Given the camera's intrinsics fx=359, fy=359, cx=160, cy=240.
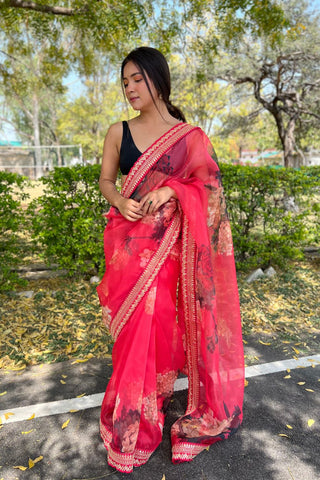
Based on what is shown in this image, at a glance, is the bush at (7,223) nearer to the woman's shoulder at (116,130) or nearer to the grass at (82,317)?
the grass at (82,317)

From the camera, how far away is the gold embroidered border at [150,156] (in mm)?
2066

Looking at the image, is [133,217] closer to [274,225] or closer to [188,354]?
[188,354]

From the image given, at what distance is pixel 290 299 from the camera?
14.9 ft

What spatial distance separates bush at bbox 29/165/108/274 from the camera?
4637 millimetres

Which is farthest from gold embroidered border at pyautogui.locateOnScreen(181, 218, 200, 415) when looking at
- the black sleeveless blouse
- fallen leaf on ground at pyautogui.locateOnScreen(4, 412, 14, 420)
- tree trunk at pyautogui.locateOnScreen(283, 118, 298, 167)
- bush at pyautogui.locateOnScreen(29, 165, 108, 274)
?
tree trunk at pyautogui.locateOnScreen(283, 118, 298, 167)

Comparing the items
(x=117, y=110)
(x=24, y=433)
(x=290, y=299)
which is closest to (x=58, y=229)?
(x=24, y=433)

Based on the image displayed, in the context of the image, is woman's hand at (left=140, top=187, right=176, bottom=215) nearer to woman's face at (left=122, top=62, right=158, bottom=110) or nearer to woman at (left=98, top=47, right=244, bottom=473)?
woman at (left=98, top=47, right=244, bottom=473)

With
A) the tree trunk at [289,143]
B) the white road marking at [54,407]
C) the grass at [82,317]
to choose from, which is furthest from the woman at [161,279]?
the tree trunk at [289,143]

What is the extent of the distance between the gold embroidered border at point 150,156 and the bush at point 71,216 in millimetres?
2647

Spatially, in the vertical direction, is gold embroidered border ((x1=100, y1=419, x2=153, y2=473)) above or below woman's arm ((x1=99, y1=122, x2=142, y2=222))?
below

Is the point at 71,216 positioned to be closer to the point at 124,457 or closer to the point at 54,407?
the point at 54,407

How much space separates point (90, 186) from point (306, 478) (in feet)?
12.6

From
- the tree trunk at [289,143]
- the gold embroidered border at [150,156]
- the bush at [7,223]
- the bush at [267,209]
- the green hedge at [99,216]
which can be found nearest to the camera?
the gold embroidered border at [150,156]

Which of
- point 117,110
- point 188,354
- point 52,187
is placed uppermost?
point 117,110
